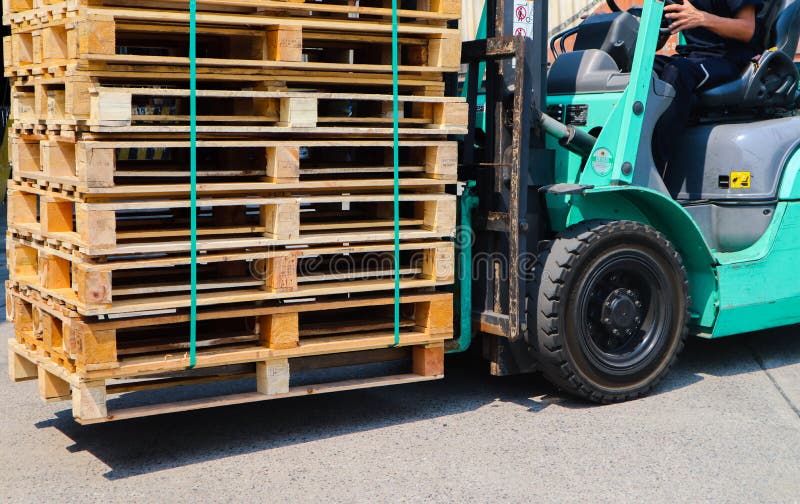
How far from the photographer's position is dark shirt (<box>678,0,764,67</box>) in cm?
612

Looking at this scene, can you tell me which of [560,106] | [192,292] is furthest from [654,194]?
[192,292]

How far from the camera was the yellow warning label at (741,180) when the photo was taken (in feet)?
20.0

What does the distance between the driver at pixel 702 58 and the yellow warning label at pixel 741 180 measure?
0.44 m

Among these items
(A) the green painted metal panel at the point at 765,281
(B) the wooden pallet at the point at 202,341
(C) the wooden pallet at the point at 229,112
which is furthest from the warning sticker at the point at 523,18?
(A) the green painted metal panel at the point at 765,281

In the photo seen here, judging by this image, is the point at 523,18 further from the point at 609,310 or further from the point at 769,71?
the point at 769,71

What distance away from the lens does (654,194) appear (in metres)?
5.56

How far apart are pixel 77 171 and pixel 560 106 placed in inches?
119

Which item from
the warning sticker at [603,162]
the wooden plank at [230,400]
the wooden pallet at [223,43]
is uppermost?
the wooden pallet at [223,43]

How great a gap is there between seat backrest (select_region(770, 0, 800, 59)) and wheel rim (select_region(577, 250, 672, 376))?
1.88 meters

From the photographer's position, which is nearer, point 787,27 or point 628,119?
point 628,119

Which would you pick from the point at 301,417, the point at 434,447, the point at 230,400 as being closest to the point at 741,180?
the point at 434,447

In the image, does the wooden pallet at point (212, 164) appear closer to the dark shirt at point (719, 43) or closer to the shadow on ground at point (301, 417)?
the shadow on ground at point (301, 417)

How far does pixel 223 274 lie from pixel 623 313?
7.44 ft

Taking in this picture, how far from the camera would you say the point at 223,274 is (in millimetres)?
4961
